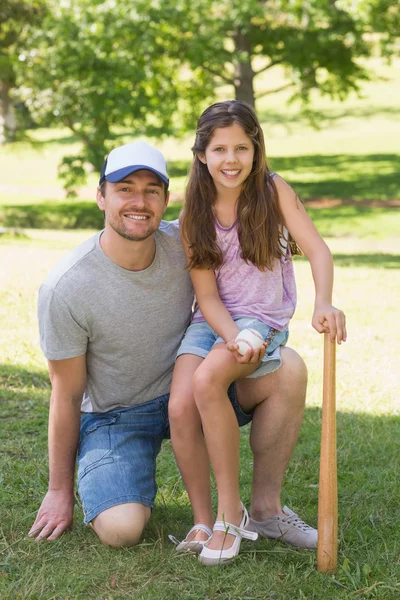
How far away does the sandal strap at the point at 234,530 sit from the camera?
325 centimetres

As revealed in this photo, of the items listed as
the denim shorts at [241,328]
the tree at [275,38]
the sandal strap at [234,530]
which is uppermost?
the tree at [275,38]

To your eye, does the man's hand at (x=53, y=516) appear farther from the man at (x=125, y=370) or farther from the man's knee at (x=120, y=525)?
the man's knee at (x=120, y=525)

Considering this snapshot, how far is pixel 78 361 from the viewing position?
3537 mm

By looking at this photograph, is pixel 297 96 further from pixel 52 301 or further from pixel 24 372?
pixel 52 301

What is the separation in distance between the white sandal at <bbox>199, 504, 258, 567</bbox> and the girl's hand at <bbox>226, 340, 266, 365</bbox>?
575 mm

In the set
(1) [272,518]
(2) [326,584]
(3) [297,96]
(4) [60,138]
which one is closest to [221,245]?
(1) [272,518]

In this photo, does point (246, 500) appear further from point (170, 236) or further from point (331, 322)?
point (170, 236)

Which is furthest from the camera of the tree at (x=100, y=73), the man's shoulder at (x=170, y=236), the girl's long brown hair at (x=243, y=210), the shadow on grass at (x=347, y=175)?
the shadow on grass at (x=347, y=175)

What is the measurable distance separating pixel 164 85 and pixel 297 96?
133 inches

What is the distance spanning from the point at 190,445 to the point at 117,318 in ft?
1.85

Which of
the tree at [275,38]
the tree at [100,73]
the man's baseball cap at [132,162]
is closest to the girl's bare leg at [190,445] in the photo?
the man's baseball cap at [132,162]

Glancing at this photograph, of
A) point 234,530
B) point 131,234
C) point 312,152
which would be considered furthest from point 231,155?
point 312,152

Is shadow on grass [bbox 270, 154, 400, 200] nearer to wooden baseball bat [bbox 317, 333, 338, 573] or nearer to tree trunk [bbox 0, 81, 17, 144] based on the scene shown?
tree trunk [bbox 0, 81, 17, 144]

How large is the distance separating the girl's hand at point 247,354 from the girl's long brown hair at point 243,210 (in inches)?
15.5
